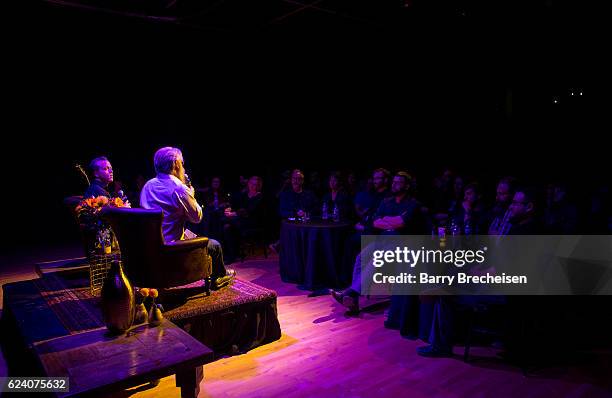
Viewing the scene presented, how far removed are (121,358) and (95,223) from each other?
5.08 feet

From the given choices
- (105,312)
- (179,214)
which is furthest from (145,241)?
(105,312)

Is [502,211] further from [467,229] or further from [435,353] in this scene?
[435,353]

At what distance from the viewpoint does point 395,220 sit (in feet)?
14.8

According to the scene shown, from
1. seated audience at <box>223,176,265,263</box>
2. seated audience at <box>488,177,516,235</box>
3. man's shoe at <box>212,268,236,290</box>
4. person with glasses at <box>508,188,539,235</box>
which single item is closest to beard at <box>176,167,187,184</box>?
man's shoe at <box>212,268,236,290</box>

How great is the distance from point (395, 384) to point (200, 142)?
7631 mm

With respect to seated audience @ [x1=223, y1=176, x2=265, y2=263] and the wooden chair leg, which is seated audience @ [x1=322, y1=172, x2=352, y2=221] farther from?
the wooden chair leg

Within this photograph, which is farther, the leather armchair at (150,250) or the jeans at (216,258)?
the jeans at (216,258)

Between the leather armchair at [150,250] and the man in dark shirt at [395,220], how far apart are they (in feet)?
6.14

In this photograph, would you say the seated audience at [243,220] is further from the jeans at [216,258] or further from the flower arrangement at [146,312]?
the flower arrangement at [146,312]

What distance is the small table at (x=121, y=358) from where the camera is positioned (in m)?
2.06

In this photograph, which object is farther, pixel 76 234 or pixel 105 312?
pixel 76 234

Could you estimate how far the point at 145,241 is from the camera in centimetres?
289

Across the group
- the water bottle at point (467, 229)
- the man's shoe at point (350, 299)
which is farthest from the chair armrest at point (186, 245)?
the water bottle at point (467, 229)

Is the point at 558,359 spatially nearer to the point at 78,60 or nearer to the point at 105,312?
the point at 105,312
